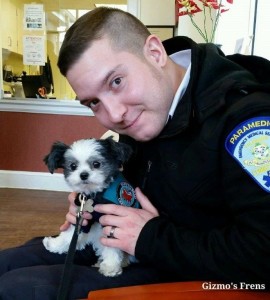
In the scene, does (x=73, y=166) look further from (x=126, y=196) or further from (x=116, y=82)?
(x=116, y=82)

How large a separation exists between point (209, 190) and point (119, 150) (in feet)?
1.25

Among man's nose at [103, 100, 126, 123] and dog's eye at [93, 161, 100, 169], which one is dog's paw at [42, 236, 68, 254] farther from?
man's nose at [103, 100, 126, 123]

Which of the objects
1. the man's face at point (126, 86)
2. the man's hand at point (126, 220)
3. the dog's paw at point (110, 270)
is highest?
the man's face at point (126, 86)

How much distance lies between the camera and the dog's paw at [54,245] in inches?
43.4

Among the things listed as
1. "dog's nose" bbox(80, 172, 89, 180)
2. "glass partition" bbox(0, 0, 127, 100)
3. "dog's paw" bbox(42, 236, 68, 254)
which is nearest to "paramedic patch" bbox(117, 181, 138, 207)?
"dog's nose" bbox(80, 172, 89, 180)

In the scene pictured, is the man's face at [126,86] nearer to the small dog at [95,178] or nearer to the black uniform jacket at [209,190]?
the black uniform jacket at [209,190]

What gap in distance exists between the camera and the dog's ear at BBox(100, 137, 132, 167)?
42.9 inches

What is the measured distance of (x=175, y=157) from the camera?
0.86m

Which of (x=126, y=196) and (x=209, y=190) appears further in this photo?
(x=126, y=196)

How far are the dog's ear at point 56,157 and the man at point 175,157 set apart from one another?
0.25 meters

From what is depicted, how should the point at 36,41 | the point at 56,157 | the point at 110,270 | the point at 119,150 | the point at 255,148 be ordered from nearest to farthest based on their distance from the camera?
the point at 255,148 → the point at 110,270 → the point at 119,150 → the point at 56,157 → the point at 36,41

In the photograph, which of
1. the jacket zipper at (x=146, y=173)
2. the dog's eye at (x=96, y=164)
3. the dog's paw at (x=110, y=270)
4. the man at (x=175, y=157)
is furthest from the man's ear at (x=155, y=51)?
the dog's paw at (x=110, y=270)

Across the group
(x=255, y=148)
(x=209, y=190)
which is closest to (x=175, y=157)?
(x=209, y=190)

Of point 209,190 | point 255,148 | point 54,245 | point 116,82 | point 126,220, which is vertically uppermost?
point 116,82
